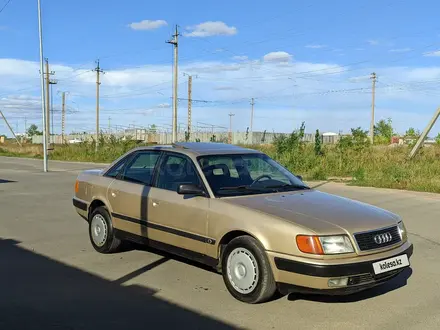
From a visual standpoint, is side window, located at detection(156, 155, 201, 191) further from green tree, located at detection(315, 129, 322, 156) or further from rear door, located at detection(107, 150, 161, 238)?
green tree, located at detection(315, 129, 322, 156)

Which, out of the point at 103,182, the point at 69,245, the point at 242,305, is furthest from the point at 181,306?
the point at 69,245

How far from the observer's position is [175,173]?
5844mm

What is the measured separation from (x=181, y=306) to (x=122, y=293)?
739mm

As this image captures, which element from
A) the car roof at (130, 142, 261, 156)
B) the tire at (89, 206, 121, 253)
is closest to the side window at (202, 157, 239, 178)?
the car roof at (130, 142, 261, 156)

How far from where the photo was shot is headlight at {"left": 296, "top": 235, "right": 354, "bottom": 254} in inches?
168

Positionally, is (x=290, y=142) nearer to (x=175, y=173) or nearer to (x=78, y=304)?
(x=175, y=173)

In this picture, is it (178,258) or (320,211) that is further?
(178,258)

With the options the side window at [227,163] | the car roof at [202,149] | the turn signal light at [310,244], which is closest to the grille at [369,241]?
the turn signal light at [310,244]

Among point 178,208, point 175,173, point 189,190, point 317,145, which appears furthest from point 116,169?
point 317,145

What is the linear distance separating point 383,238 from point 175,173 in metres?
2.52

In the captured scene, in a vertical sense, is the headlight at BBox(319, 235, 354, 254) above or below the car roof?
Result: below

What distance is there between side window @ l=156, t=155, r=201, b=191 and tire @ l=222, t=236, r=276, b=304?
1030mm

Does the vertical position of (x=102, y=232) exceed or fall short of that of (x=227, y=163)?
it falls short

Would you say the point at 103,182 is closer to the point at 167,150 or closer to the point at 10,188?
the point at 167,150
